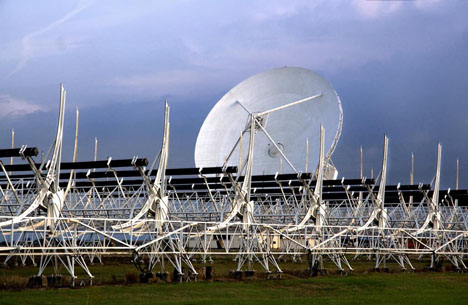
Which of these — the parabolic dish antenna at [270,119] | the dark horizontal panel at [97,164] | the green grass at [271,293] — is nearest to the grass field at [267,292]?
the green grass at [271,293]

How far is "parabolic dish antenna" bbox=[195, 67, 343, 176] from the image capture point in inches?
2795

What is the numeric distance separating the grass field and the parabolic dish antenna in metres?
28.5

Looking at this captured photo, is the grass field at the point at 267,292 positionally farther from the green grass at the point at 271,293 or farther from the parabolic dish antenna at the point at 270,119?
the parabolic dish antenna at the point at 270,119

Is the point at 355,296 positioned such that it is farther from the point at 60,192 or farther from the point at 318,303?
the point at 60,192

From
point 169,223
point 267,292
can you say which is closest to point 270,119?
point 169,223

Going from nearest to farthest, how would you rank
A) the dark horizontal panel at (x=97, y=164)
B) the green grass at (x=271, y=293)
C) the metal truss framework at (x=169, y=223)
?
the green grass at (x=271, y=293) → the metal truss framework at (x=169, y=223) → the dark horizontal panel at (x=97, y=164)

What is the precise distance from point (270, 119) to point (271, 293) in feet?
128

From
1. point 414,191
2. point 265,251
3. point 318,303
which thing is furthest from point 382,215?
point 318,303

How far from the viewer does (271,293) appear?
35781mm

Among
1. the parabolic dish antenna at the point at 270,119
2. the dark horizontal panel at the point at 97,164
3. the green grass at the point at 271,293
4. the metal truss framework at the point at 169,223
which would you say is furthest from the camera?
the parabolic dish antenna at the point at 270,119

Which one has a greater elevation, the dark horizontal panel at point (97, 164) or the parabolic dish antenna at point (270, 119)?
the parabolic dish antenna at point (270, 119)

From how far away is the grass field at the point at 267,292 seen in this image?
31.0m

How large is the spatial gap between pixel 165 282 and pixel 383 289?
10.9 metres

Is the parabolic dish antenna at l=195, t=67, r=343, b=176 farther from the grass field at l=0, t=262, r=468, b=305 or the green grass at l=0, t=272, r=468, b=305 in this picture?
the green grass at l=0, t=272, r=468, b=305
